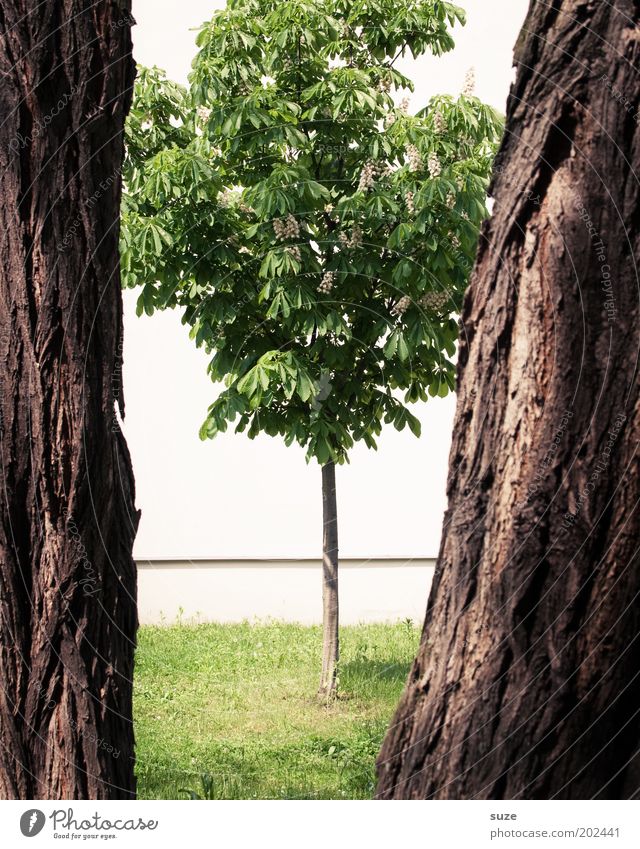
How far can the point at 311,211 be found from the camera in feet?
14.4

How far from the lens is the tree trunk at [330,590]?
16.5 feet

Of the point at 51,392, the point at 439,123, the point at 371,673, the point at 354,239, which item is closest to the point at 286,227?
the point at 354,239

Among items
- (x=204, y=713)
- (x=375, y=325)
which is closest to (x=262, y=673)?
(x=204, y=713)

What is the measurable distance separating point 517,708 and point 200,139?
3369mm
